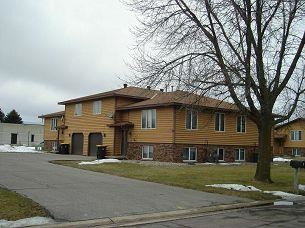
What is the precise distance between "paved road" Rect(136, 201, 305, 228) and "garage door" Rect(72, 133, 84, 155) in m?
30.6

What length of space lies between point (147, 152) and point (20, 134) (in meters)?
50.0

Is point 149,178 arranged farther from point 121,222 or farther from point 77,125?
point 77,125

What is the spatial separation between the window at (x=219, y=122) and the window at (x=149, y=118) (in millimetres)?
5135

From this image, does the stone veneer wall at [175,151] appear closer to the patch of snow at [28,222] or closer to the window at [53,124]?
the window at [53,124]

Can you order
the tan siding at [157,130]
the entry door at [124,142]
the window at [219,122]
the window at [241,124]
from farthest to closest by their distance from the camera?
1. the window at [241,124]
2. the entry door at [124,142]
3. the window at [219,122]
4. the tan siding at [157,130]

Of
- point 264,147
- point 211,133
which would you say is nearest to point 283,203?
point 264,147

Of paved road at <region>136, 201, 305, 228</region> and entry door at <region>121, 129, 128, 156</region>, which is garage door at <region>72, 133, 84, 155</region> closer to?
entry door at <region>121, 129, 128, 156</region>

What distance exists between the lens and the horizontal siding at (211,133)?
112ft

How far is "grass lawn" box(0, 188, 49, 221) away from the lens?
10469 millimetres

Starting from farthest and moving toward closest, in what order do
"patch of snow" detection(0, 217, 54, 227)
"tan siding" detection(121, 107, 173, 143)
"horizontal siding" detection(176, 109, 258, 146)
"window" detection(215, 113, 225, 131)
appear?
"window" detection(215, 113, 225, 131)
"horizontal siding" detection(176, 109, 258, 146)
"tan siding" detection(121, 107, 173, 143)
"patch of snow" detection(0, 217, 54, 227)

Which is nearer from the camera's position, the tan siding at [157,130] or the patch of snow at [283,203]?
the patch of snow at [283,203]

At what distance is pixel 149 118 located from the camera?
35.6 meters

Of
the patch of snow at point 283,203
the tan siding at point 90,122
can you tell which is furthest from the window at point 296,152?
the patch of snow at point 283,203

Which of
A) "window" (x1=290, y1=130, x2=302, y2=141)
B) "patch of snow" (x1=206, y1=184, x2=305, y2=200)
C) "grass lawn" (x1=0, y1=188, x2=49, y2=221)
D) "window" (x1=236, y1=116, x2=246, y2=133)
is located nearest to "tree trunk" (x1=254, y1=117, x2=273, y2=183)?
"patch of snow" (x1=206, y1=184, x2=305, y2=200)
